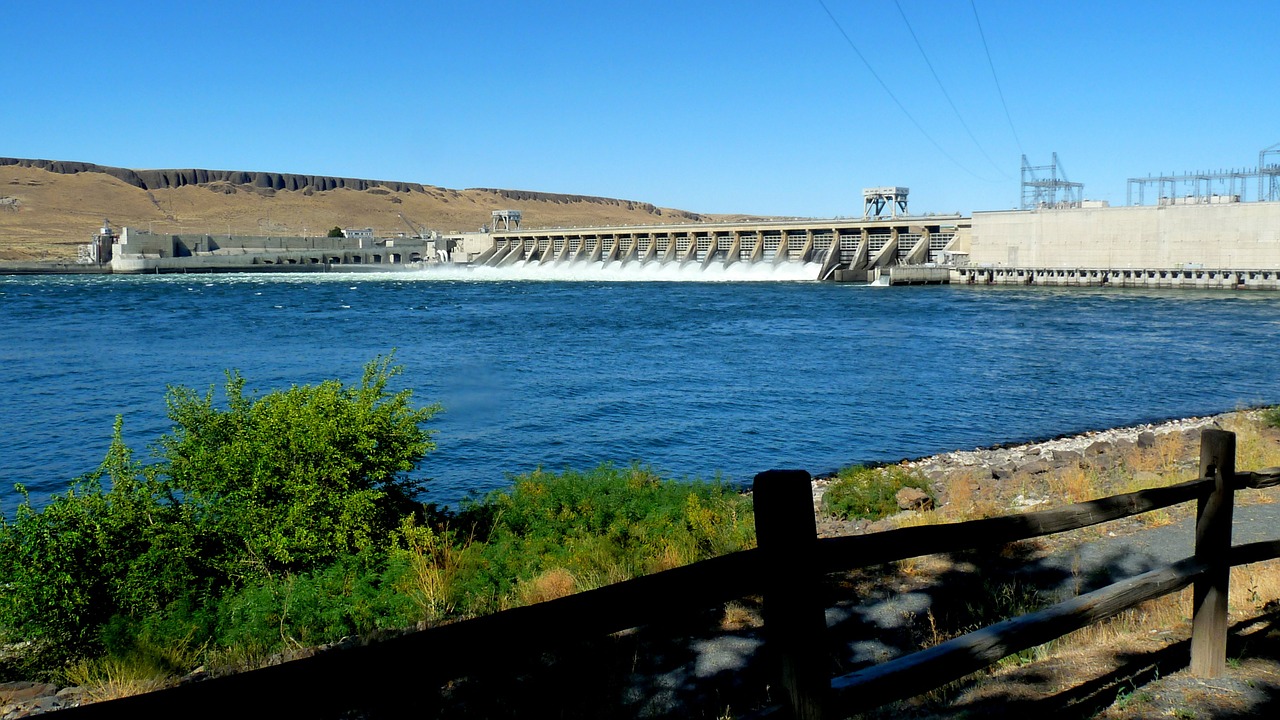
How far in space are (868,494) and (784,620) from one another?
29.1 feet

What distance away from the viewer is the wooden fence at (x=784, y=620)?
1.71m

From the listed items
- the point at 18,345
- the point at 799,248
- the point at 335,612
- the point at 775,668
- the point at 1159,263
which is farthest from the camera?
the point at 799,248

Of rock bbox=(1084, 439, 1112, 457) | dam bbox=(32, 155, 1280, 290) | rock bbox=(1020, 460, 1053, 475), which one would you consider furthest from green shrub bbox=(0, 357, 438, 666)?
dam bbox=(32, 155, 1280, 290)

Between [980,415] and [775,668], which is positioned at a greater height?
[775,668]

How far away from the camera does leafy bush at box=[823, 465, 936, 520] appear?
10594 millimetres

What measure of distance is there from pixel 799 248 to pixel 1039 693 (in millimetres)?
72030

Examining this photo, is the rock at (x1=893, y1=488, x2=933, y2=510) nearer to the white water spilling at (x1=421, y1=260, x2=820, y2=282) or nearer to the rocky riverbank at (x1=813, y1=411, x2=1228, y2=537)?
the rocky riverbank at (x1=813, y1=411, x2=1228, y2=537)

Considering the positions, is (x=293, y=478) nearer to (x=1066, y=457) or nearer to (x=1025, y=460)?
(x=1025, y=460)

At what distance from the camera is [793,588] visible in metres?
2.34

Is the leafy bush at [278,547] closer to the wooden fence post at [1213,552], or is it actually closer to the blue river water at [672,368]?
the wooden fence post at [1213,552]

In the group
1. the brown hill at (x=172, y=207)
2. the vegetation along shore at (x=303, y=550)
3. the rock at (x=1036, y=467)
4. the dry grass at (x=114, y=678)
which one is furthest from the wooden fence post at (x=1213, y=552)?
the brown hill at (x=172, y=207)

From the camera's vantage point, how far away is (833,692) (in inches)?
98.5

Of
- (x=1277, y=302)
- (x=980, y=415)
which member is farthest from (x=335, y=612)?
(x=1277, y=302)

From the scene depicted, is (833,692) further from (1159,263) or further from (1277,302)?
(1159,263)
